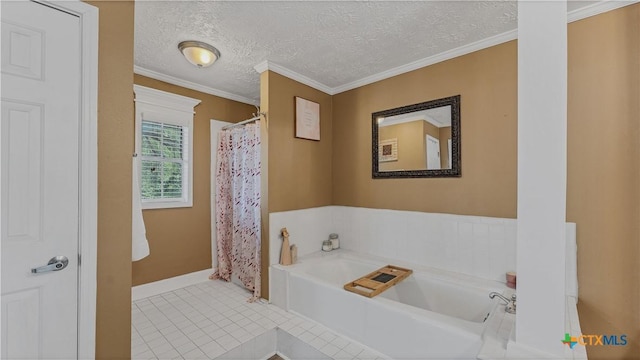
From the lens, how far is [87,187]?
1264 mm

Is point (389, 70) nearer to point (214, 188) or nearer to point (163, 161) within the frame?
point (214, 188)

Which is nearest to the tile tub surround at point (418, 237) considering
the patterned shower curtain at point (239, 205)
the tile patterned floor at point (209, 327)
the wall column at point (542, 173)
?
the patterned shower curtain at point (239, 205)

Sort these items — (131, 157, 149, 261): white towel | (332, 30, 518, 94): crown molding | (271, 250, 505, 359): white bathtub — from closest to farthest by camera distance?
(271, 250, 505, 359): white bathtub, (131, 157, 149, 261): white towel, (332, 30, 518, 94): crown molding

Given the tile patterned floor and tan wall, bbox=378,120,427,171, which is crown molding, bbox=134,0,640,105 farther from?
the tile patterned floor

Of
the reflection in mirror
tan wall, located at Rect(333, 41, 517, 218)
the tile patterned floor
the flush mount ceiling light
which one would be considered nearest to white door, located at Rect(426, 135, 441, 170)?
the reflection in mirror

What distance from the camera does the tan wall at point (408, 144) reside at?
265 cm

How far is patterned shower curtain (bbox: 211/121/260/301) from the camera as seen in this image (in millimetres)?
2822

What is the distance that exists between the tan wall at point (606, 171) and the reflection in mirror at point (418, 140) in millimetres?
801

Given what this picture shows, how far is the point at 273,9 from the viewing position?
1845 millimetres

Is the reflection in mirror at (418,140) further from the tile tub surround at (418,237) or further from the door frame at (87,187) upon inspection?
the door frame at (87,187)

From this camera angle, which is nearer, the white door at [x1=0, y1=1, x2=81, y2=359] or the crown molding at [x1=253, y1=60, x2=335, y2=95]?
the white door at [x1=0, y1=1, x2=81, y2=359]

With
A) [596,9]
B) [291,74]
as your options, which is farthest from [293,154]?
[596,9]

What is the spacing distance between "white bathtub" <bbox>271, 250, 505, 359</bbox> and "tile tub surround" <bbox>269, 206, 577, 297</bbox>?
13 cm

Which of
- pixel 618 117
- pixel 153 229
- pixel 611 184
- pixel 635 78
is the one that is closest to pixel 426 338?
pixel 611 184
